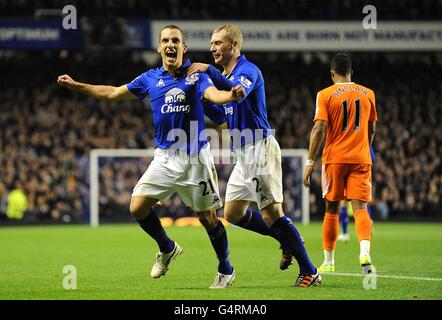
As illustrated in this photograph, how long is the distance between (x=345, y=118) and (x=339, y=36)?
20843 mm

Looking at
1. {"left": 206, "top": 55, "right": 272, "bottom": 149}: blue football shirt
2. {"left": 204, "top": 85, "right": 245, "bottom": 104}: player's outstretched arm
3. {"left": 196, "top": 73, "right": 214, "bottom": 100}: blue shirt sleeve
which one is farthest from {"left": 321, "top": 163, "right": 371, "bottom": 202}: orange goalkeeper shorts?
{"left": 204, "top": 85, "right": 245, "bottom": 104}: player's outstretched arm

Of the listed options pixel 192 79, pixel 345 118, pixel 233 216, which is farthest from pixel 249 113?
pixel 345 118

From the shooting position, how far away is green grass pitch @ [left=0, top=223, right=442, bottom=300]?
7.76m

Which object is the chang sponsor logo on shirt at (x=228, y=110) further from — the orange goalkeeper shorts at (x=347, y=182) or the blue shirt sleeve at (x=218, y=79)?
the orange goalkeeper shorts at (x=347, y=182)

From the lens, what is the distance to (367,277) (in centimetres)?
845

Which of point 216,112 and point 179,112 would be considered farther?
point 216,112

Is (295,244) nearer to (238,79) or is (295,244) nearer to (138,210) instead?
(138,210)

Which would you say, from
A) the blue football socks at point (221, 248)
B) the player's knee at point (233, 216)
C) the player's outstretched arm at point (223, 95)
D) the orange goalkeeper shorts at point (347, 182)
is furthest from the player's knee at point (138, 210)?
the orange goalkeeper shorts at point (347, 182)

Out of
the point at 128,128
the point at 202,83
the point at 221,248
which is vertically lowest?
the point at 221,248

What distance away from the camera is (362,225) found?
8.74 meters

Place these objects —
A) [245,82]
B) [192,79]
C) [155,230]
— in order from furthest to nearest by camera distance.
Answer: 1. [155,230]
2. [192,79]
3. [245,82]

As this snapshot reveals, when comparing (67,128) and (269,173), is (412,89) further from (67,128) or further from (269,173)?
(269,173)

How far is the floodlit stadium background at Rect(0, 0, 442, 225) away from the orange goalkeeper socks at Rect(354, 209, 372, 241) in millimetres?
15616
